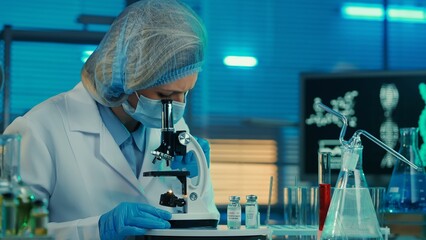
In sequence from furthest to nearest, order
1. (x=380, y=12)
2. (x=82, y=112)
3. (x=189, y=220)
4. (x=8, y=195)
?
(x=380, y=12)
(x=82, y=112)
(x=189, y=220)
(x=8, y=195)

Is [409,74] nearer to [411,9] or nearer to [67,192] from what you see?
[411,9]

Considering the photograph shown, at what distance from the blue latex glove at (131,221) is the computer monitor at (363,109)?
2.38m

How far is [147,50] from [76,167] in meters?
0.33

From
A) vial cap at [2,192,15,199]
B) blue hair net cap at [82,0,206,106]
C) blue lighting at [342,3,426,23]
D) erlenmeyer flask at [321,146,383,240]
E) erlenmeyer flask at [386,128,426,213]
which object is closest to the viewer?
vial cap at [2,192,15,199]

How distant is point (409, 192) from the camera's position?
6.55 ft

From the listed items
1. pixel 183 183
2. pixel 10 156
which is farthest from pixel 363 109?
pixel 10 156

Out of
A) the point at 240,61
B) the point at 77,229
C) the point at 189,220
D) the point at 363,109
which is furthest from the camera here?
the point at 240,61

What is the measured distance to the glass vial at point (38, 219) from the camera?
3.41ft

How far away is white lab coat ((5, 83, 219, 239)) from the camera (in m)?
1.82

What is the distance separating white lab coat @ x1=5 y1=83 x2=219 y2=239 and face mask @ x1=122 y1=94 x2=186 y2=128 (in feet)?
0.27

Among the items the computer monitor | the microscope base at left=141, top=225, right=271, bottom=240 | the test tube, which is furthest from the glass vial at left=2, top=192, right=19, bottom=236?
the computer monitor

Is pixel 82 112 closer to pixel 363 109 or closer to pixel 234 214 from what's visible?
pixel 234 214

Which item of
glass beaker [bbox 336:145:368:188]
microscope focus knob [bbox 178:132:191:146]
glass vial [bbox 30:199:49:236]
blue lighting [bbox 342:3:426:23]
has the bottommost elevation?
glass vial [bbox 30:199:49:236]

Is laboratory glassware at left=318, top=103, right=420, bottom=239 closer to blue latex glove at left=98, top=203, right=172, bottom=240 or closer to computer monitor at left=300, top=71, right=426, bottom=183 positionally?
blue latex glove at left=98, top=203, right=172, bottom=240
